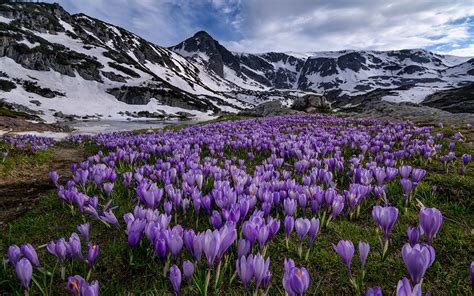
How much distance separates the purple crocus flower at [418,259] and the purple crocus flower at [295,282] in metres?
0.64

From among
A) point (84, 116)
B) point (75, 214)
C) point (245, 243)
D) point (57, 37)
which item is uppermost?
point (57, 37)

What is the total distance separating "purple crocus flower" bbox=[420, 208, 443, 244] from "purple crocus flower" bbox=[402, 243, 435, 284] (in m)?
0.48

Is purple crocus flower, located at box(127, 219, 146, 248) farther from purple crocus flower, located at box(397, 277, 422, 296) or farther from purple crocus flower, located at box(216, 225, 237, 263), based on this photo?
purple crocus flower, located at box(397, 277, 422, 296)

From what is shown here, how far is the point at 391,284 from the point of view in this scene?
239cm

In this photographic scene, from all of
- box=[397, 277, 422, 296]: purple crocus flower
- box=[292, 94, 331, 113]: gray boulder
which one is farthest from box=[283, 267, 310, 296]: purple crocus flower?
box=[292, 94, 331, 113]: gray boulder

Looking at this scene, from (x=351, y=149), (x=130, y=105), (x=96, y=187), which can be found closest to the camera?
(x=96, y=187)

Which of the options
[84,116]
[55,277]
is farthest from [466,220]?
[84,116]

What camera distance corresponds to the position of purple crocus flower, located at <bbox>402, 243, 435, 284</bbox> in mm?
1764

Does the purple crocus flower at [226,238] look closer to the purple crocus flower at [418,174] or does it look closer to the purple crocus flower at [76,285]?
the purple crocus flower at [76,285]

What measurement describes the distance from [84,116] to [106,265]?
8693 centimetres

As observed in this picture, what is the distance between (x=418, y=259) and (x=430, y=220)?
23.0 inches

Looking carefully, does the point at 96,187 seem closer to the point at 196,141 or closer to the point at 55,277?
the point at 55,277

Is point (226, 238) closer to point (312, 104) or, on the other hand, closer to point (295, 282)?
point (295, 282)

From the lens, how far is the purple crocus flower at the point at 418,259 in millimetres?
1764
